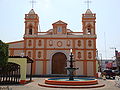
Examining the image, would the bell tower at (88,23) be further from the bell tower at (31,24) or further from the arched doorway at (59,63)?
the bell tower at (31,24)

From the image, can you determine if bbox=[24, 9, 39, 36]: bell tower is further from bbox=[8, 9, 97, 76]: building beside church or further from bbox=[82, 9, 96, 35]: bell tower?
bbox=[82, 9, 96, 35]: bell tower

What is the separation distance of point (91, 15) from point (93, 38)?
5.23 m

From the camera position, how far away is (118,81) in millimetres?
16312

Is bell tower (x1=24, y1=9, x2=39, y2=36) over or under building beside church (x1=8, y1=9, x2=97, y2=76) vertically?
over

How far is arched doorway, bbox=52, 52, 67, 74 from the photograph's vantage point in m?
31.6

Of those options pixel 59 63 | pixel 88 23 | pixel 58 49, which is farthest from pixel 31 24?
pixel 88 23

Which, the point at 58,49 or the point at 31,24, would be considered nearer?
the point at 58,49

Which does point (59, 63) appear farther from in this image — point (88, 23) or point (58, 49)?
point (88, 23)

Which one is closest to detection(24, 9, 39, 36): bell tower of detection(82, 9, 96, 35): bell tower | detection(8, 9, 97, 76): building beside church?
detection(8, 9, 97, 76): building beside church

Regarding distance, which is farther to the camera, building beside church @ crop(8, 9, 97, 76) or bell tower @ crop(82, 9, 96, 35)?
bell tower @ crop(82, 9, 96, 35)

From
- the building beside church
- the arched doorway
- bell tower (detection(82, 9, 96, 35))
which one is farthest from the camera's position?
bell tower (detection(82, 9, 96, 35))

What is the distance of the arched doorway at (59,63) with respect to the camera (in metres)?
31.6

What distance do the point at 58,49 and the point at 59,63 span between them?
2.87 m

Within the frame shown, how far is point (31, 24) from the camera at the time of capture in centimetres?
3359
